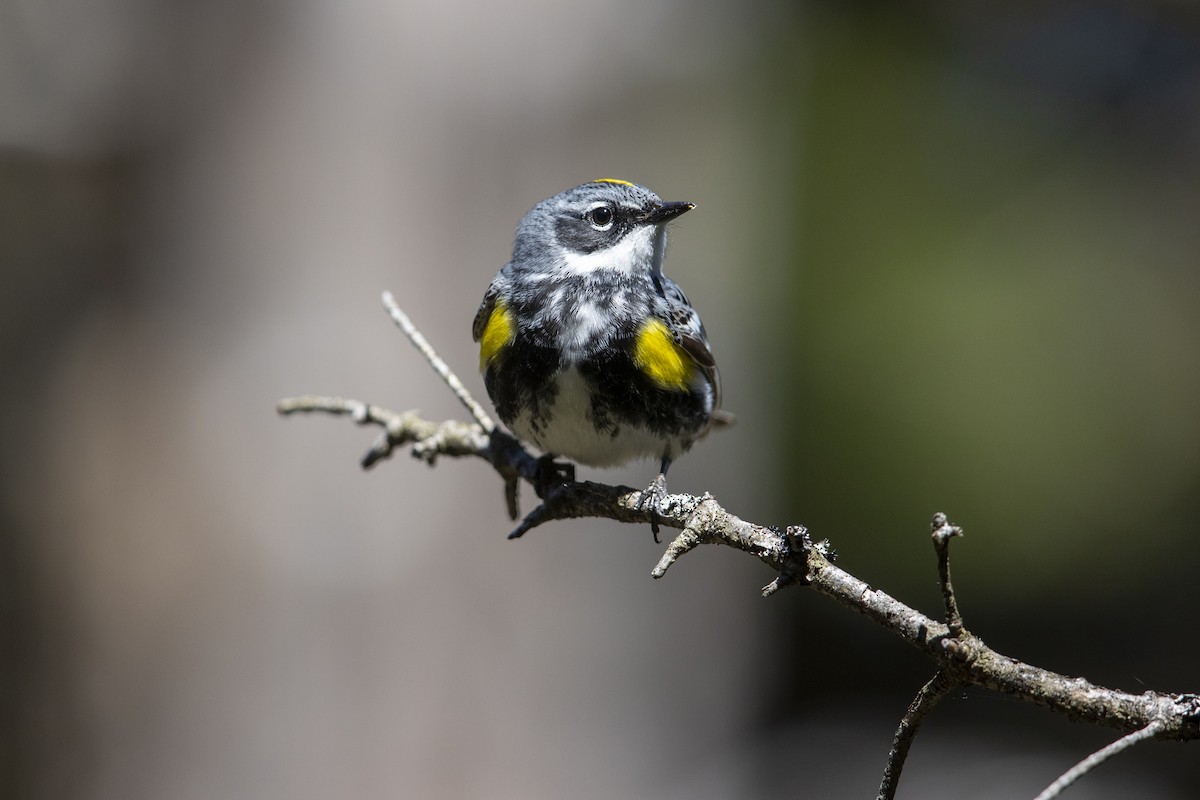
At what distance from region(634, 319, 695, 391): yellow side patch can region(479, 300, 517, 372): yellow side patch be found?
1.17 ft

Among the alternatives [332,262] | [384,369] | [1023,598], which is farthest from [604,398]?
[1023,598]

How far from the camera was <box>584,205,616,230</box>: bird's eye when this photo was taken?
10.0ft

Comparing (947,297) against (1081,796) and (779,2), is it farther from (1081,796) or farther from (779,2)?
(1081,796)

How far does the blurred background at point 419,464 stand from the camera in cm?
447

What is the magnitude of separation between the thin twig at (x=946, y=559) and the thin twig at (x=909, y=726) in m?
0.07

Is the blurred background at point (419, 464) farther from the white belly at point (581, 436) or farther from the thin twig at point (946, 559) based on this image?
the thin twig at point (946, 559)

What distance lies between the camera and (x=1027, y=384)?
19.0 feet

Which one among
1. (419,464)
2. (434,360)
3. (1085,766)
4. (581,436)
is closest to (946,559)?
(1085,766)

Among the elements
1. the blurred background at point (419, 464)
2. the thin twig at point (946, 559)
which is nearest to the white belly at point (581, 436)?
the thin twig at point (946, 559)

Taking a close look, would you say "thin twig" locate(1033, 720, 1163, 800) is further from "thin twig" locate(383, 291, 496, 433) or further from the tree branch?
"thin twig" locate(383, 291, 496, 433)

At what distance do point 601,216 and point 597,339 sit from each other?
53 cm

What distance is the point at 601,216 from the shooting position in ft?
10.1

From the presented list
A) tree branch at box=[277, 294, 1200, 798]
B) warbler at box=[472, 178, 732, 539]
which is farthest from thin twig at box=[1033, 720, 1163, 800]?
warbler at box=[472, 178, 732, 539]

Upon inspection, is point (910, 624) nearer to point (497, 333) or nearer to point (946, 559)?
point (946, 559)
